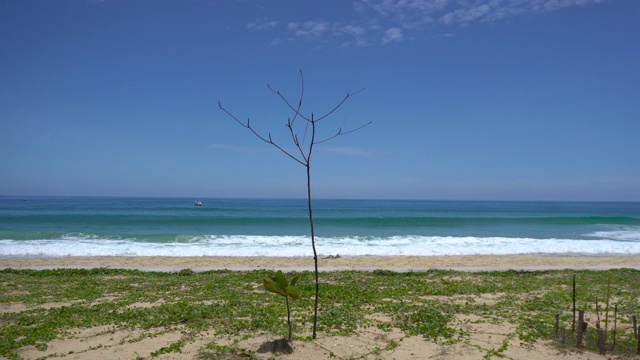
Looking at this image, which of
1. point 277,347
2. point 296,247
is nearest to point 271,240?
point 296,247

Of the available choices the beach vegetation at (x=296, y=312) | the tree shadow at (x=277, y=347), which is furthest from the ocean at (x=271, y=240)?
the tree shadow at (x=277, y=347)

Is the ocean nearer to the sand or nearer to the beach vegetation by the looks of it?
the beach vegetation

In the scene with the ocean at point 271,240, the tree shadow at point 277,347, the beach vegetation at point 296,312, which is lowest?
the ocean at point 271,240

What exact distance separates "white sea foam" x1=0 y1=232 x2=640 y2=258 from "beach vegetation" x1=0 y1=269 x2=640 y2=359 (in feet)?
Answer: 25.1

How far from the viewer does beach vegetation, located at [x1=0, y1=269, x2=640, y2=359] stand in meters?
5.38

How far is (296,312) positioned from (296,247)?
1323cm

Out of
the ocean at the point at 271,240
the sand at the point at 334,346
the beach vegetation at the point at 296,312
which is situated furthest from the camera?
the ocean at the point at 271,240

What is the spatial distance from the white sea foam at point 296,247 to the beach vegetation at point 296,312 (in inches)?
301

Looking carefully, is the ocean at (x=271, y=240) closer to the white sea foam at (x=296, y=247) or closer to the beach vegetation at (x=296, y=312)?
the white sea foam at (x=296, y=247)

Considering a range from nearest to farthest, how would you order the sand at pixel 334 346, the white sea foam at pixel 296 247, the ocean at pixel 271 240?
the sand at pixel 334 346, the white sea foam at pixel 296 247, the ocean at pixel 271 240

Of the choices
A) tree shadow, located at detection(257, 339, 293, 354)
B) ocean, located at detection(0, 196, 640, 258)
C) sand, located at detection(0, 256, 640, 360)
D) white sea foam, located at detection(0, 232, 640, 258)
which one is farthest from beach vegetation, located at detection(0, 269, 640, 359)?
ocean, located at detection(0, 196, 640, 258)

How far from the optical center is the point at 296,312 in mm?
6969

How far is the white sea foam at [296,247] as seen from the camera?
18.2 meters

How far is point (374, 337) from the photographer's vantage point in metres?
5.65
